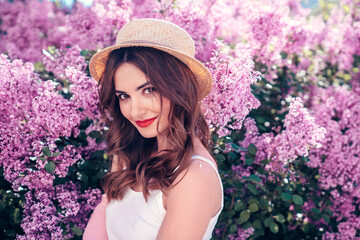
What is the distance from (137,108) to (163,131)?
208mm

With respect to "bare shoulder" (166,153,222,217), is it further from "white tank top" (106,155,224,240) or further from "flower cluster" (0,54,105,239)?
"flower cluster" (0,54,105,239)

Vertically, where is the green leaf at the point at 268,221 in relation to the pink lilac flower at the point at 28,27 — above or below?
below

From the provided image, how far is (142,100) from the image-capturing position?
5.71 feet

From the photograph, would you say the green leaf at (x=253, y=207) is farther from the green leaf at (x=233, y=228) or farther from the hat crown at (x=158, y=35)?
the hat crown at (x=158, y=35)

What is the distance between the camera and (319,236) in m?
3.24

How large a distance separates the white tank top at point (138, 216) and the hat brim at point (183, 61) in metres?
0.47

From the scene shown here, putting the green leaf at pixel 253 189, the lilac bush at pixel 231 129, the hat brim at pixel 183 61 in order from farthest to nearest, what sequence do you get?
the green leaf at pixel 253 189 → the lilac bush at pixel 231 129 → the hat brim at pixel 183 61

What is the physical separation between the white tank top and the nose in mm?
363

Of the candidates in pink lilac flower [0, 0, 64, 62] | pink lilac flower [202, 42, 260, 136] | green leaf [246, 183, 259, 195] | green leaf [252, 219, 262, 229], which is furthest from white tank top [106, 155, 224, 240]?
pink lilac flower [0, 0, 64, 62]

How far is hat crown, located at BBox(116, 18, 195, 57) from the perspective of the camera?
1697 mm

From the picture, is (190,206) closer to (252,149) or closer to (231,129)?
(252,149)

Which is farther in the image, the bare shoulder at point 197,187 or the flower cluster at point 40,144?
the flower cluster at point 40,144

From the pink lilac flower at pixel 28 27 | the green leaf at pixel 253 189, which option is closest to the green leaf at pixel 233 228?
the green leaf at pixel 253 189

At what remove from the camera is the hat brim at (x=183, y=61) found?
1.66m
